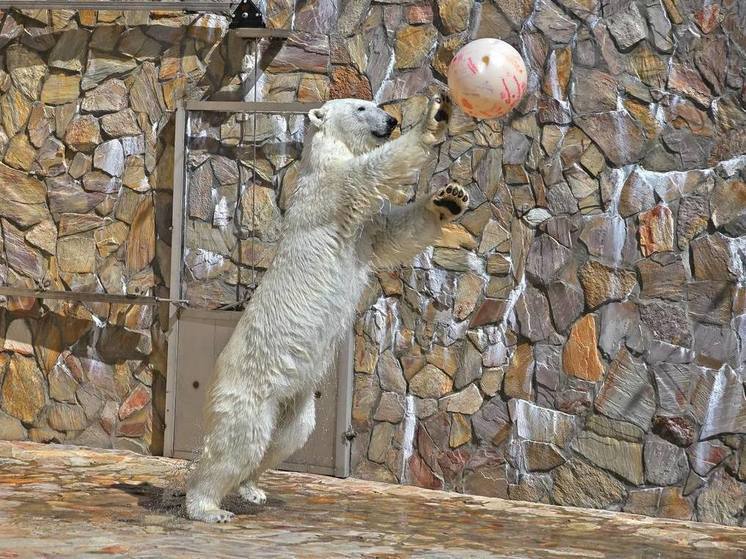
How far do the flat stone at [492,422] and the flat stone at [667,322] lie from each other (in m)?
0.85

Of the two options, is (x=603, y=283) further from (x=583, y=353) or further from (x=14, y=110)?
(x=14, y=110)

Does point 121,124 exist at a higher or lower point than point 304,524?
higher

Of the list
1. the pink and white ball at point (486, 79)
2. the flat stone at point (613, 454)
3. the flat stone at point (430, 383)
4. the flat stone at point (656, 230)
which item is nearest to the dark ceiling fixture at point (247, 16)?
the pink and white ball at point (486, 79)

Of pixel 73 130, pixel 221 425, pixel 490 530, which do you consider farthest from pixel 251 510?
pixel 73 130

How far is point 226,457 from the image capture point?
15.5 ft

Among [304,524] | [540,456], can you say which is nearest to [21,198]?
[304,524]

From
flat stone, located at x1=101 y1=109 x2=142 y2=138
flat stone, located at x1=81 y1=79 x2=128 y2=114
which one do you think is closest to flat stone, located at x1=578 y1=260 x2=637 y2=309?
flat stone, located at x1=101 y1=109 x2=142 y2=138

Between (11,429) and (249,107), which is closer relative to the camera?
(249,107)

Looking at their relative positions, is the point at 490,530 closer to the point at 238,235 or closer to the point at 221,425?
the point at 221,425

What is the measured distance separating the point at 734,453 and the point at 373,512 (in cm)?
172

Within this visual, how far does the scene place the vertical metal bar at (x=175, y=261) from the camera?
21.4 ft

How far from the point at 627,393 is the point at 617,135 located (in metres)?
1.27

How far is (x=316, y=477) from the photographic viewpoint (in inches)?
246

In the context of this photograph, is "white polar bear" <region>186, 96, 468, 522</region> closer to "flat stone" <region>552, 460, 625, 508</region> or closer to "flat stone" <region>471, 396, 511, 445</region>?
"flat stone" <region>471, 396, 511, 445</region>
